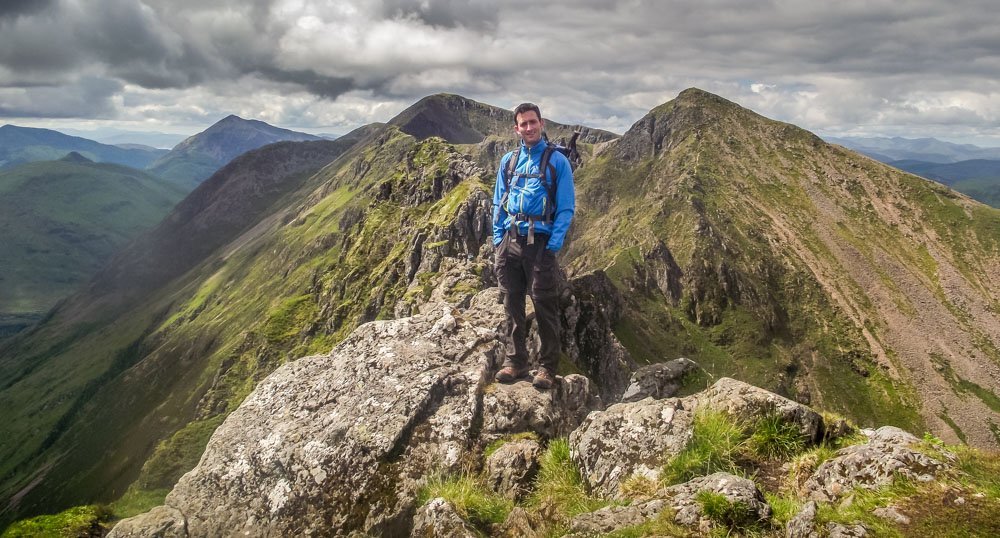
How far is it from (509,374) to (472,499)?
5209 mm

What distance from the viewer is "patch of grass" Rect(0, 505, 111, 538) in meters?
12.1

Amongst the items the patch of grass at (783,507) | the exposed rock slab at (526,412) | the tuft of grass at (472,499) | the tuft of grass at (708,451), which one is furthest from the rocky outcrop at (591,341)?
the patch of grass at (783,507)

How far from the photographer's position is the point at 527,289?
15.4 metres

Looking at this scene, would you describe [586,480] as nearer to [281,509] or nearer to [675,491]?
[675,491]

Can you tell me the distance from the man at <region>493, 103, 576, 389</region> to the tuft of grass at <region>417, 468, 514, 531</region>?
14.3 ft

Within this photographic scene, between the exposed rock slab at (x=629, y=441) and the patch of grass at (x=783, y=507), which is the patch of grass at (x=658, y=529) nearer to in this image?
the patch of grass at (x=783, y=507)

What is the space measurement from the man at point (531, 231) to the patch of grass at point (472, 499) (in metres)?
4.35

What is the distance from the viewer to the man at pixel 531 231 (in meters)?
13.6

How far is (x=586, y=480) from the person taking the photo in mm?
10523

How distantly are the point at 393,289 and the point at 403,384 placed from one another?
8780 cm

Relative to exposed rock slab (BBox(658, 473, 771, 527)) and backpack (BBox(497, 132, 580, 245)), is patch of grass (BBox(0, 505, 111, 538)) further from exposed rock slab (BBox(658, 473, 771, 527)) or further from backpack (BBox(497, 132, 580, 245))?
exposed rock slab (BBox(658, 473, 771, 527))

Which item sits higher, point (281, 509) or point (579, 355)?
point (281, 509)

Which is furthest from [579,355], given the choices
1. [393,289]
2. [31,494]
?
[31,494]

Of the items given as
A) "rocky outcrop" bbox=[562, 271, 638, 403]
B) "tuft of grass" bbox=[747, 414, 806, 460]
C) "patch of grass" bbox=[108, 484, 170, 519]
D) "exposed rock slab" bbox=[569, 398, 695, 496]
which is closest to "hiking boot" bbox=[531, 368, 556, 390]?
"exposed rock slab" bbox=[569, 398, 695, 496]
